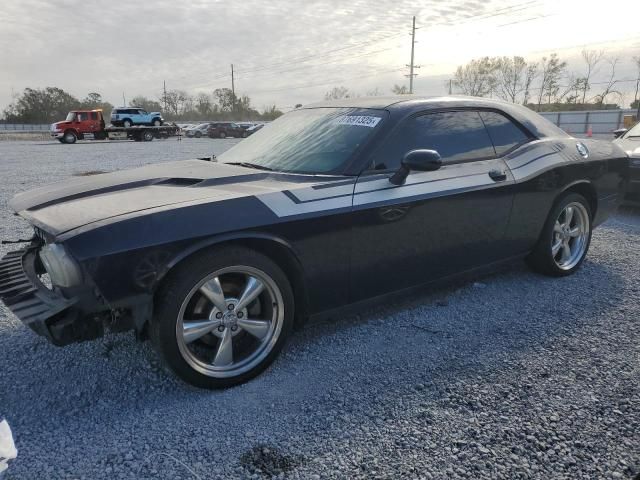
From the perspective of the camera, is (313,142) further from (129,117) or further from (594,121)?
(594,121)

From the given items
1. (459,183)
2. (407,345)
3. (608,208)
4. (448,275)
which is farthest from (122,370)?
(608,208)

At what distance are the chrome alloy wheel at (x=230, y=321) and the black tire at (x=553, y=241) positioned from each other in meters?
2.41

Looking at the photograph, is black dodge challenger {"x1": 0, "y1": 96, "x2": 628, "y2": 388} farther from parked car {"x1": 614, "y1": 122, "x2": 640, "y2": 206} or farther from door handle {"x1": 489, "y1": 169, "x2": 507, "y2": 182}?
parked car {"x1": 614, "y1": 122, "x2": 640, "y2": 206}

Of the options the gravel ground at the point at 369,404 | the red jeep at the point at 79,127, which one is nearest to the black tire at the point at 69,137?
the red jeep at the point at 79,127

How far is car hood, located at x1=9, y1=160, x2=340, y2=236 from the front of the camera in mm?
2309

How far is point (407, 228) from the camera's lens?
292 centimetres

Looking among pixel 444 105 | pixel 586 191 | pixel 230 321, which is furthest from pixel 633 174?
pixel 230 321

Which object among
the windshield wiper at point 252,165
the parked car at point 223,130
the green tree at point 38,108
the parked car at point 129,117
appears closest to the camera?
the windshield wiper at point 252,165

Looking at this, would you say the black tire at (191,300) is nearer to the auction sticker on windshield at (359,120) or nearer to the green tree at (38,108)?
the auction sticker on windshield at (359,120)

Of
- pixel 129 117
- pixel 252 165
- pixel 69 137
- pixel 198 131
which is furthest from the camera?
pixel 198 131

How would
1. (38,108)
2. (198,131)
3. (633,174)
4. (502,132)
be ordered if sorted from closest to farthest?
(502,132)
(633,174)
(198,131)
(38,108)

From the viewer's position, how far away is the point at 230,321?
246cm

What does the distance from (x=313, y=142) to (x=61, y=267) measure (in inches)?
66.1

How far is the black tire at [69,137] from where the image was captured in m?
29.1
